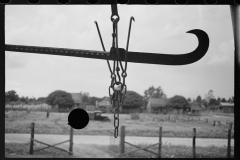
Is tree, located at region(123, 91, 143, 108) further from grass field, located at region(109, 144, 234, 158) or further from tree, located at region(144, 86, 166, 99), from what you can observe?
grass field, located at region(109, 144, 234, 158)

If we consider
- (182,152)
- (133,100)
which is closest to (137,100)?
(133,100)

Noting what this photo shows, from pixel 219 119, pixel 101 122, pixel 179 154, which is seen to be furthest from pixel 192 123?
pixel 179 154

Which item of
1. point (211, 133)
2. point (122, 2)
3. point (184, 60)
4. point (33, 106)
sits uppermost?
point (122, 2)

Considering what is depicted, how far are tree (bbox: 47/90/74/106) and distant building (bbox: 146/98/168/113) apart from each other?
9.18 meters

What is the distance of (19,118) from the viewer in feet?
49.7

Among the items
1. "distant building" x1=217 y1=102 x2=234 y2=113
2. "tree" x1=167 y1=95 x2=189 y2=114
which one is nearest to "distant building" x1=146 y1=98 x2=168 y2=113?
"tree" x1=167 y1=95 x2=189 y2=114

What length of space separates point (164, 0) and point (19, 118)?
618 inches

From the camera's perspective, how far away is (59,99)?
17078 millimetres

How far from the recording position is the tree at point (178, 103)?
20.3 m

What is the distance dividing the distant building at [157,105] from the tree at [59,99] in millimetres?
9179

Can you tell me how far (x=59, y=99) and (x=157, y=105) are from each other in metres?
10.5

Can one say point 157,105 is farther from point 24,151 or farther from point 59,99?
point 24,151

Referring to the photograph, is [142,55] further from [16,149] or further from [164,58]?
[16,149]

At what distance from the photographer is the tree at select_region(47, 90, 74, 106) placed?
17.1 metres
